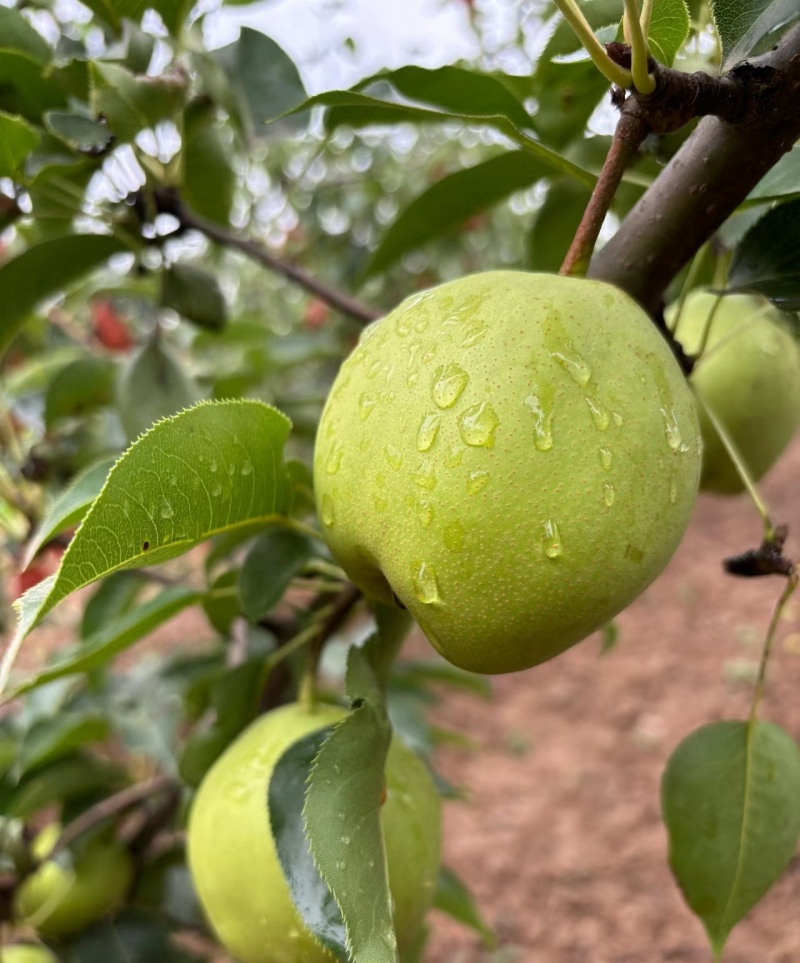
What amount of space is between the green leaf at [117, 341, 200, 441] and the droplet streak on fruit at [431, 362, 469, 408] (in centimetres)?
44

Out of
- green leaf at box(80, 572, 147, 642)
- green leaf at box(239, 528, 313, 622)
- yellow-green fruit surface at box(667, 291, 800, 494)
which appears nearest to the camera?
green leaf at box(239, 528, 313, 622)

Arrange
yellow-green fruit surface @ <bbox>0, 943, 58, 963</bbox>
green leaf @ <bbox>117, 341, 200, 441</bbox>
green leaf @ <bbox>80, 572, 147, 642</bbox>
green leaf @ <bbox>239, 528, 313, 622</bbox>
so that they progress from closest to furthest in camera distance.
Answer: green leaf @ <bbox>239, 528, 313, 622</bbox>
green leaf @ <bbox>117, 341, 200, 441</bbox>
green leaf @ <bbox>80, 572, 147, 642</bbox>
yellow-green fruit surface @ <bbox>0, 943, 58, 963</bbox>

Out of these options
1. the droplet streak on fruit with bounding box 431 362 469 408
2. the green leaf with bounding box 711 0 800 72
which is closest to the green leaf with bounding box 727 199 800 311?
the green leaf with bounding box 711 0 800 72

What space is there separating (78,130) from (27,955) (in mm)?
913

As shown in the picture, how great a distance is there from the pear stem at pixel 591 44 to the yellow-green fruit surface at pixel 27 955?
42.5 inches

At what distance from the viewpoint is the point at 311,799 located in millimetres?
407

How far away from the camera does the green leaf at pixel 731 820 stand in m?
0.54

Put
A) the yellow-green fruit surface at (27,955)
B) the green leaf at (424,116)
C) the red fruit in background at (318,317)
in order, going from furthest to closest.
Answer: the red fruit in background at (318,317) → the yellow-green fruit surface at (27,955) → the green leaf at (424,116)

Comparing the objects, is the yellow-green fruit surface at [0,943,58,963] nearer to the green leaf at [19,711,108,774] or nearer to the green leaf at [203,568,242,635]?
the green leaf at [19,711,108,774]

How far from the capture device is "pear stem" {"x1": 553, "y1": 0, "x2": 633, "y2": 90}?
0.36 meters

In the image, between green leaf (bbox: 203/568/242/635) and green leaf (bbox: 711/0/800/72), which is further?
green leaf (bbox: 203/568/242/635)

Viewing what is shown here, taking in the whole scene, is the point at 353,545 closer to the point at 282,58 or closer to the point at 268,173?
the point at 282,58

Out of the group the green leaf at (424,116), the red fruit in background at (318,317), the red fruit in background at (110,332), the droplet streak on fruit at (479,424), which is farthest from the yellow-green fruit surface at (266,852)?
the red fruit in background at (318,317)

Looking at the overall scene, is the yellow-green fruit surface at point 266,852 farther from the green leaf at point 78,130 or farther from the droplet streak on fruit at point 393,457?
the green leaf at point 78,130
